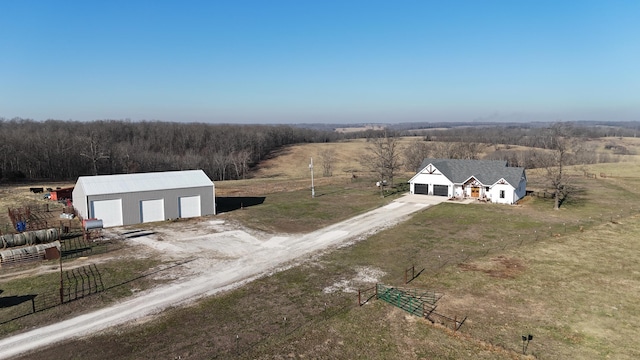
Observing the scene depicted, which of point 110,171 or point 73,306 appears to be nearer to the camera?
point 73,306

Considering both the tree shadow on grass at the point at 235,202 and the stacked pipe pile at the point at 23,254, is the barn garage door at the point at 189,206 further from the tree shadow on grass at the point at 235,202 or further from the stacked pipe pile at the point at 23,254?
the stacked pipe pile at the point at 23,254

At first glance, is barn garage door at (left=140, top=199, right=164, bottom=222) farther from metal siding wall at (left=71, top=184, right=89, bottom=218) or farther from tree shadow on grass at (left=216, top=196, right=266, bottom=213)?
tree shadow on grass at (left=216, top=196, right=266, bottom=213)

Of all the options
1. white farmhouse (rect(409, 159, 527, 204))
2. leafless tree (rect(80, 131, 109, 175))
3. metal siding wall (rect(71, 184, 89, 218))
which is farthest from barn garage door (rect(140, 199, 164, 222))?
leafless tree (rect(80, 131, 109, 175))

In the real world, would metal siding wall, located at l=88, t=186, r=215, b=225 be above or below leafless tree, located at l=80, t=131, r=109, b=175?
below

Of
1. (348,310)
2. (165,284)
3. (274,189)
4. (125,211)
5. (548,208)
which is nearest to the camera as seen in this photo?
(348,310)

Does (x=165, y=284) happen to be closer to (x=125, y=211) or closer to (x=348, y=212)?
(x=125, y=211)

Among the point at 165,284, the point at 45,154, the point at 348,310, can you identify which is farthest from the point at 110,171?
the point at 348,310

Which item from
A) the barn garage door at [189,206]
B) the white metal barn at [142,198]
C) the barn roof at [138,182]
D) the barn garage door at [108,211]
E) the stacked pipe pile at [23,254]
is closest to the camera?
the stacked pipe pile at [23,254]

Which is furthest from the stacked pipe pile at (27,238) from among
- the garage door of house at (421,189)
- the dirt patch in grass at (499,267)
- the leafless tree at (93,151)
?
the leafless tree at (93,151)
